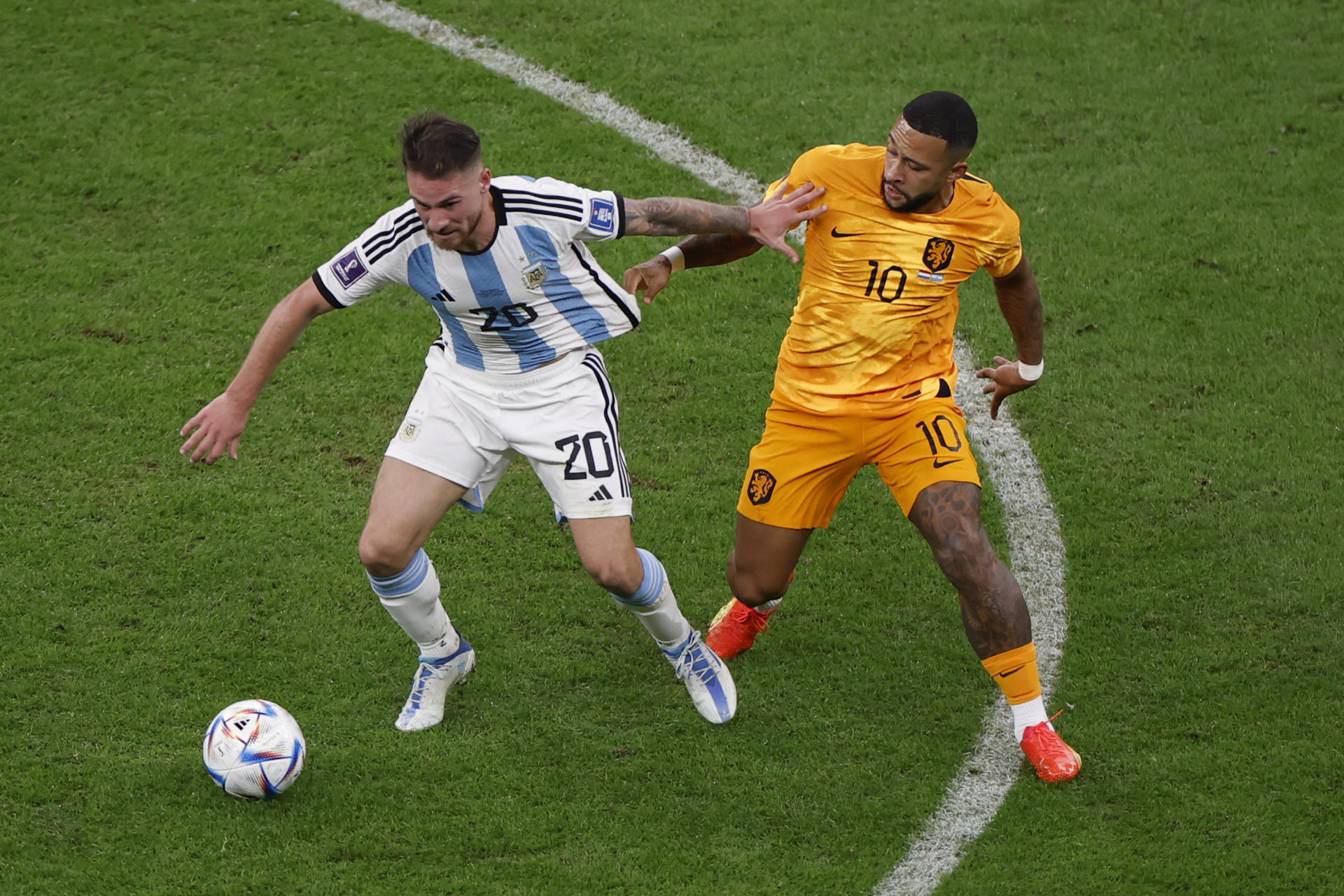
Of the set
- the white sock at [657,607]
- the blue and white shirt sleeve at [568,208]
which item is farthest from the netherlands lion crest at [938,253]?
the white sock at [657,607]

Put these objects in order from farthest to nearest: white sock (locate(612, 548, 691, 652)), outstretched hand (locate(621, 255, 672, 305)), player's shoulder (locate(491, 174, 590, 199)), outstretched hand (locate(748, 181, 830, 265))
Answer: outstretched hand (locate(621, 255, 672, 305)) < white sock (locate(612, 548, 691, 652)) < outstretched hand (locate(748, 181, 830, 265)) < player's shoulder (locate(491, 174, 590, 199))

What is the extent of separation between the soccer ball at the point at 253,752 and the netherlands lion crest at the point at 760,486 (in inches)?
78.3

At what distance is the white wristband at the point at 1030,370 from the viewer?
18.9 ft

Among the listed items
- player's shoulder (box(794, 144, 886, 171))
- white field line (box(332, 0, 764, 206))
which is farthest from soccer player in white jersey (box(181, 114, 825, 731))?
white field line (box(332, 0, 764, 206))

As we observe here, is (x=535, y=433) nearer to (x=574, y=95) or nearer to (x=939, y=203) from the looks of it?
(x=939, y=203)

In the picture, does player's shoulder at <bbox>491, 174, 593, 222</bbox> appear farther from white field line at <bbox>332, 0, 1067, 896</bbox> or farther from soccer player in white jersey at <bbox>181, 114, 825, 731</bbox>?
white field line at <bbox>332, 0, 1067, 896</bbox>

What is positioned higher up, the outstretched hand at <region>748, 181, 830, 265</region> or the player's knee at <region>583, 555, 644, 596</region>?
the outstretched hand at <region>748, 181, 830, 265</region>

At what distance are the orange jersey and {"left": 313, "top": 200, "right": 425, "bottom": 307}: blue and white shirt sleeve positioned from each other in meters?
1.53

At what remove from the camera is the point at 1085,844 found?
4.96 metres

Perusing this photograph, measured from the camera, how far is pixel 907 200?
17.3 ft

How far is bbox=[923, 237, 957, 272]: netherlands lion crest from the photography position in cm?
534

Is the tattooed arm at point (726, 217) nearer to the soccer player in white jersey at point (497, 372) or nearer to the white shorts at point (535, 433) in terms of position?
the soccer player in white jersey at point (497, 372)

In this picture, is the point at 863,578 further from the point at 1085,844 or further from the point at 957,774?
the point at 1085,844

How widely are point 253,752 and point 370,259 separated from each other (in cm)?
186
